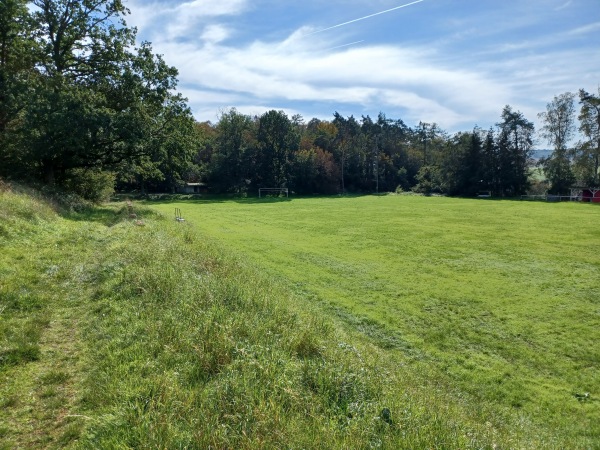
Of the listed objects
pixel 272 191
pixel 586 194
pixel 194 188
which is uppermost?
pixel 194 188

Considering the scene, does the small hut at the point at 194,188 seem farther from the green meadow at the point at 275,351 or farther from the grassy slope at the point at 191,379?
the grassy slope at the point at 191,379

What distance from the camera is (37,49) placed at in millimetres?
27719

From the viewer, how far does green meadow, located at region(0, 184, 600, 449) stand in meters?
4.20

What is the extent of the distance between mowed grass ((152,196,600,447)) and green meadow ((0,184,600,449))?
0.07 meters

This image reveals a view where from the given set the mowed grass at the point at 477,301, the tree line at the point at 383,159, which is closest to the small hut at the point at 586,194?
the tree line at the point at 383,159

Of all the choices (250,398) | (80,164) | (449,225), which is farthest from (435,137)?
(250,398)

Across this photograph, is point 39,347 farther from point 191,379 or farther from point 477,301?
point 477,301

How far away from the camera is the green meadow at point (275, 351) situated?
13.8 ft

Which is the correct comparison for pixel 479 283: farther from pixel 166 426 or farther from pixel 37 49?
pixel 37 49

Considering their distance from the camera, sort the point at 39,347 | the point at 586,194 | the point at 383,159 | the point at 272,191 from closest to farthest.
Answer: the point at 39,347
the point at 586,194
the point at 272,191
the point at 383,159

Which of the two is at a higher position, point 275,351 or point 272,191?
point 272,191

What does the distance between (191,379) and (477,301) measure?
474 inches

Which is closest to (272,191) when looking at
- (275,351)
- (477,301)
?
(477,301)

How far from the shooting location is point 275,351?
5.76 metres
